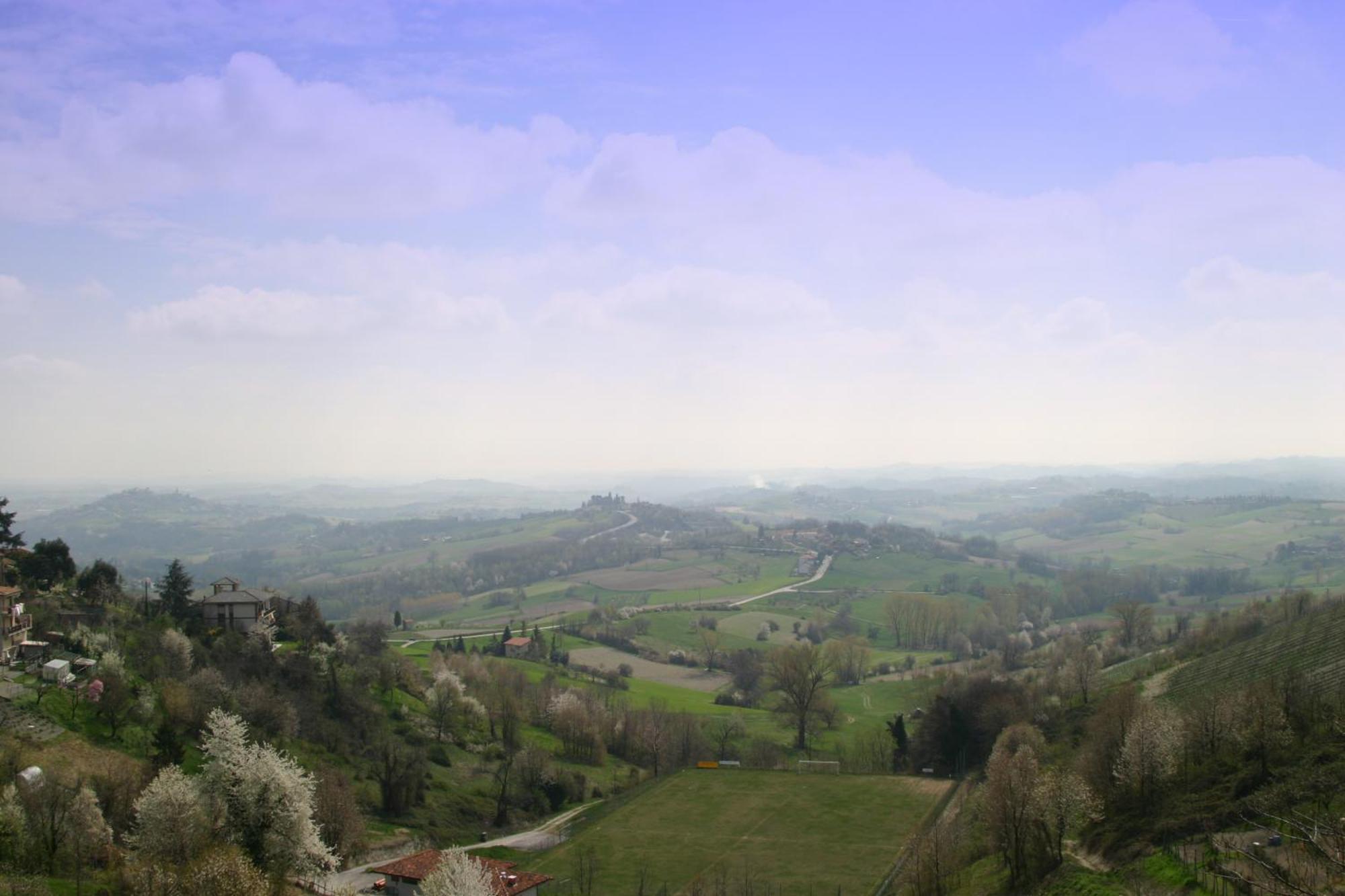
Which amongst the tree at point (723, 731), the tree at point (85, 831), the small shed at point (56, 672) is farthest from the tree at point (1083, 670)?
the small shed at point (56, 672)

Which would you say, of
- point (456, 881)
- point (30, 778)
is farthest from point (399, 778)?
point (456, 881)

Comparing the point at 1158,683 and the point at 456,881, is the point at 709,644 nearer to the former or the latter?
the point at 1158,683

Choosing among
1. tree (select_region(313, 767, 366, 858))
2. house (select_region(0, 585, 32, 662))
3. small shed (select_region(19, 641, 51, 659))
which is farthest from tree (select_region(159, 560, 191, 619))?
tree (select_region(313, 767, 366, 858))

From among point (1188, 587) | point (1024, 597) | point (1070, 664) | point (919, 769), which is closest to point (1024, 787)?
point (919, 769)

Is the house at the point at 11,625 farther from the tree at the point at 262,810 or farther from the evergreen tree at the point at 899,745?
the evergreen tree at the point at 899,745

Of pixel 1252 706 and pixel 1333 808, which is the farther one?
pixel 1252 706

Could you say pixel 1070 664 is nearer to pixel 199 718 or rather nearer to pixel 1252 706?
pixel 1252 706

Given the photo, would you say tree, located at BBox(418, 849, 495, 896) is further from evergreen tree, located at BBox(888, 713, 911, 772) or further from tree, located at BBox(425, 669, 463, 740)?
evergreen tree, located at BBox(888, 713, 911, 772)
